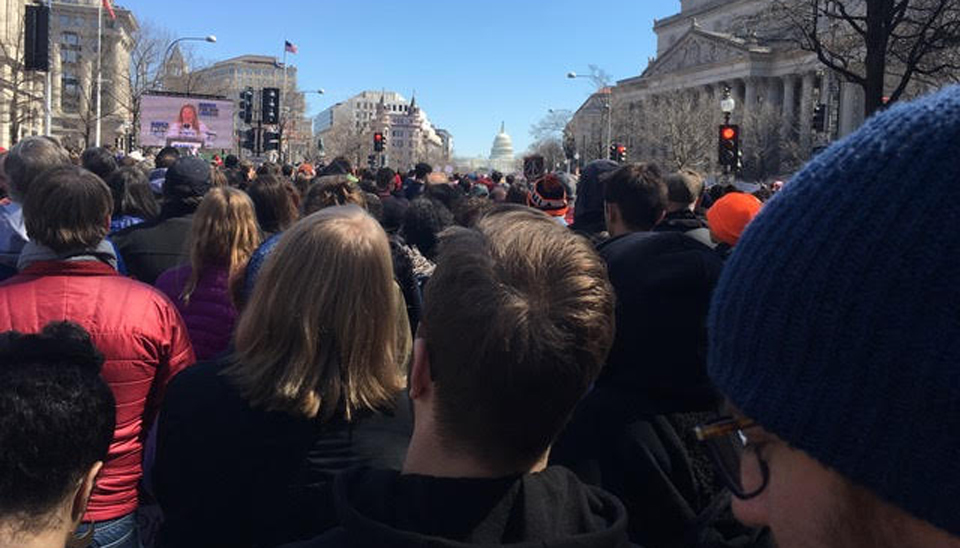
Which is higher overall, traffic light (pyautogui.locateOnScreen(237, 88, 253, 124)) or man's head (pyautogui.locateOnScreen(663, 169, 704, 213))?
traffic light (pyautogui.locateOnScreen(237, 88, 253, 124))

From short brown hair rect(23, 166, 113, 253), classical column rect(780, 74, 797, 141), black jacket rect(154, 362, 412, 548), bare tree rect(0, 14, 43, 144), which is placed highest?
classical column rect(780, 74, 797, 141)

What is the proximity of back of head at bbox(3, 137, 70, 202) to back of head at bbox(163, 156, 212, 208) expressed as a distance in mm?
670

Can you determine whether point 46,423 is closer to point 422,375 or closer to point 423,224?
point 422,375

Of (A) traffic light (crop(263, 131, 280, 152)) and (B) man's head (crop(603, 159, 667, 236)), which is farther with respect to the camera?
(A) traffic light (crop(263, 131, 280, 152))

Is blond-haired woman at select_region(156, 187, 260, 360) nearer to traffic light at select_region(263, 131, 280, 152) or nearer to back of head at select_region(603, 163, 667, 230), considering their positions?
back of head at select_region(603, 163, 667, 230)

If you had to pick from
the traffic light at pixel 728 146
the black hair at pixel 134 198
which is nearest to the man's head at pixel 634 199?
the black hair at pixel 134 198

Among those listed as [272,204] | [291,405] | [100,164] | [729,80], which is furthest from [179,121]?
[729,80]

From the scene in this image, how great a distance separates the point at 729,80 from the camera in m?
85.4

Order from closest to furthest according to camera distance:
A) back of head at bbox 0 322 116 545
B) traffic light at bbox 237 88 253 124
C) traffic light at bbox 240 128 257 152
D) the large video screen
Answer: back of head at bbox 0 322 116 545 < the large video screen < traffic light at bbox 237 88 253 124 < traffic light at bbox 240 128 257 152

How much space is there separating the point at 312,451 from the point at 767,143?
222ft

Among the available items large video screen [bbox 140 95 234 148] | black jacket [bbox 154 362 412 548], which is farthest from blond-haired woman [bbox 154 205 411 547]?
large video screen [bbox 140 95 234 148]

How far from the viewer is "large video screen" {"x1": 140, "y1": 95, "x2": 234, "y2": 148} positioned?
28.8 m

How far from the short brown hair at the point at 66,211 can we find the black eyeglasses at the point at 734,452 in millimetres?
3128

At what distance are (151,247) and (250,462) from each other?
11.5ft
